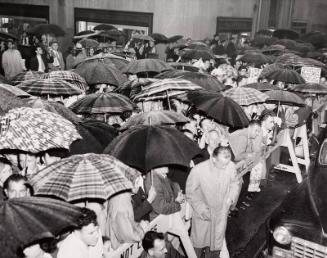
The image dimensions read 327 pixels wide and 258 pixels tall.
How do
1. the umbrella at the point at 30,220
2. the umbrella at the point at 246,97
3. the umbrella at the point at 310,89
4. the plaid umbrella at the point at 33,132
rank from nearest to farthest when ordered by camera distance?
1. the umbrella at the point at 30,220
2. the plaid umbrella at the point at 33,132
3. the umbrella at the point at 246,97
4. the umbrella at the point at 310,89

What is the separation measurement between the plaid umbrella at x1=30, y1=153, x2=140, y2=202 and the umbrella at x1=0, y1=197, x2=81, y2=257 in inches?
23.9

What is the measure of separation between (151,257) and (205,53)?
1194 cm

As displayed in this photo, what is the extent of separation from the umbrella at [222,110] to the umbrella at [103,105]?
51.6 inches

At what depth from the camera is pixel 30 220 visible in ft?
10.5

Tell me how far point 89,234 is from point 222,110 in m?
3.65

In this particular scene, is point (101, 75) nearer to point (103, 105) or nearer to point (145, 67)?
point (145, 67)

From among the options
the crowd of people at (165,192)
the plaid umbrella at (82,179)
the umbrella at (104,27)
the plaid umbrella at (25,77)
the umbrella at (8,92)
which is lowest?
the crowd of people at (165,192)

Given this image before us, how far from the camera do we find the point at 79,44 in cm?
1870

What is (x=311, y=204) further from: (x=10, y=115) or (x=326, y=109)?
(x=326, y=109)

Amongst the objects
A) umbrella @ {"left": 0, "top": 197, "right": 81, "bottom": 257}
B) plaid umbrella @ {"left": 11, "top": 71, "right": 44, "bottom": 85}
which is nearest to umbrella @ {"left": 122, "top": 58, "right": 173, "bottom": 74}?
plaid umbrella @ {"left": 11, "top": 71, "right": 44, "bottom": 85}

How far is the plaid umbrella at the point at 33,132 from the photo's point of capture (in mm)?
5441

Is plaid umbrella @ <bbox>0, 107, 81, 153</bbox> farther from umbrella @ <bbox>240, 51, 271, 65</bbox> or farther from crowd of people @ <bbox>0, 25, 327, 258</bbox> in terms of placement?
umbrella @ <bbox>240, 51, 271, 65</bbox>

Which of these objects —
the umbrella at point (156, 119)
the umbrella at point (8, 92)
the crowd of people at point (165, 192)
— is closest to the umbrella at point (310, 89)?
the crowd of people at point (165, 192)

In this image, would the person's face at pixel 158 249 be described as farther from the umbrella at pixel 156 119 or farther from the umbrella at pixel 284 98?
the umbrella at pixel 284 98
